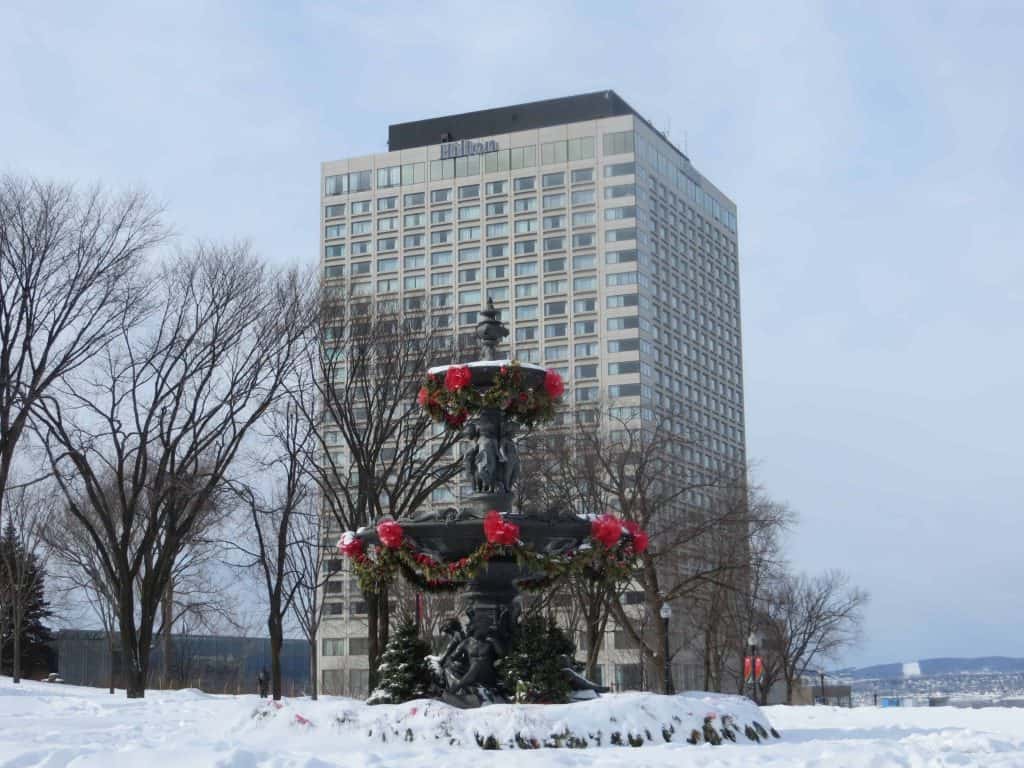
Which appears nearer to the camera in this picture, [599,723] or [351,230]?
[599,723]

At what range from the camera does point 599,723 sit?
13812mm

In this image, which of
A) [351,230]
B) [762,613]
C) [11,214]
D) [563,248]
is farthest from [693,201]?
[11,214]

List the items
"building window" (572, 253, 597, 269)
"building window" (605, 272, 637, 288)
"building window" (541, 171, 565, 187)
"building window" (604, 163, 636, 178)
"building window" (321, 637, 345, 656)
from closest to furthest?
"building window" (321, 637, 345, 656), "building window" (604, 163, 636, 178), "building window" (605, 272, 637, 288), "building window" (572, 253, 597, 269), "building window" (541, 171, 565, 187)

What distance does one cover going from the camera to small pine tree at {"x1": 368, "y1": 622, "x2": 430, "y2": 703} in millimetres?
16328

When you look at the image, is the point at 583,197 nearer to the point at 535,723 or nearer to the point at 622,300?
the point at 622,300

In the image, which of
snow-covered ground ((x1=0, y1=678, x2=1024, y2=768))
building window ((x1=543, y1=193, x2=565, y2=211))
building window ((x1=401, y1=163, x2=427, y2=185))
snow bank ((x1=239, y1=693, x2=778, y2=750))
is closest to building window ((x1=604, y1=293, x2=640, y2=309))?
building window ((x1=543, y1=193, x2=565, y2=211))

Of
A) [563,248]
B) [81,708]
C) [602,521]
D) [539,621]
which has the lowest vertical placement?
[81,708]

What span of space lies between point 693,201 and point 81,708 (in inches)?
4078

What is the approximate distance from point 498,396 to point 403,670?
3882mm

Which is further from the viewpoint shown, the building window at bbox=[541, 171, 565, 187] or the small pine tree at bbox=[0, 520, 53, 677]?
the building window at bbox=[541, 171, 565, 187]

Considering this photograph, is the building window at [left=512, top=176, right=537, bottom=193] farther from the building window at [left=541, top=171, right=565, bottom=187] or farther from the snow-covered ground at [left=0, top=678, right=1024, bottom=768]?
the snow-covered ground at [left=0, top=678, right=1024, bottom=768]

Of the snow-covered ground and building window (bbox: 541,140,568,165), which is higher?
building window (bbox: 541,140,568,165)

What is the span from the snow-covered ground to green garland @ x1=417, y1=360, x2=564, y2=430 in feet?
14.5

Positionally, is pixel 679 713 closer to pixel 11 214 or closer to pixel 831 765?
pixel 831 765
